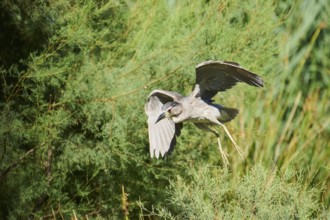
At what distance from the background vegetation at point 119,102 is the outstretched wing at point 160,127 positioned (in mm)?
1086

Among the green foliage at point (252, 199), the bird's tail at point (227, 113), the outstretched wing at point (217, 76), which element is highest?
the outstretched wing at point (217, 76)

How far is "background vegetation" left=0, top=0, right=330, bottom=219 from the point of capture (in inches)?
223

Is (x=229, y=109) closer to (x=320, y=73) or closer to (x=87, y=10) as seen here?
(x=87, y=10)

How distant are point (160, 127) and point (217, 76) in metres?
0.40

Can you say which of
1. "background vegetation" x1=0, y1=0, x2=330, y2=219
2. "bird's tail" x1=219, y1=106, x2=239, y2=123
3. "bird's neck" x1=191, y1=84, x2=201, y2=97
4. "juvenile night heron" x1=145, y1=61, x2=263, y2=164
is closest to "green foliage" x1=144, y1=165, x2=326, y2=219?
"juvenile night heron" x1=145, y1=61, x2=263, y2=164

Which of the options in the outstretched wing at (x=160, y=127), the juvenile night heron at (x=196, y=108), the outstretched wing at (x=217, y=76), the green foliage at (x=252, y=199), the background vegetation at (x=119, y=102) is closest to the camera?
the green foliage at (x=252, y=199)

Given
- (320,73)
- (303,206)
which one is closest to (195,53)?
(320,73)

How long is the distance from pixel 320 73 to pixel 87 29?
1.89m

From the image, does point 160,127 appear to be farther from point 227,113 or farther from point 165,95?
point 227,113

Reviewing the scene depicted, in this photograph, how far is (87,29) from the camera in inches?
230

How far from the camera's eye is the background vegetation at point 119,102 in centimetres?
566

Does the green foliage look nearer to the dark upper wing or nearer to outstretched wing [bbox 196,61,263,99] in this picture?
outstretched wing [bbox 196,61,263,99]

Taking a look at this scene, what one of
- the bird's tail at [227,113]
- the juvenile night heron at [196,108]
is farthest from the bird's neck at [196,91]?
the bird's tail at [227,113]

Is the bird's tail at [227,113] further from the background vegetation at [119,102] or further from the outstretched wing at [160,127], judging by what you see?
the background vegetation at [119,102]
